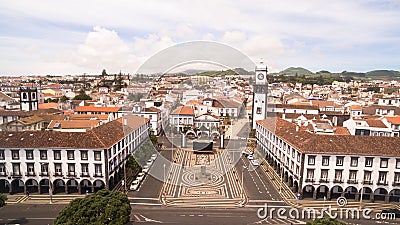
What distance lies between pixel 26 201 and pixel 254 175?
2259 cm

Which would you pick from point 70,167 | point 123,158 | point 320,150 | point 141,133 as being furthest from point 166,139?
point 320,150

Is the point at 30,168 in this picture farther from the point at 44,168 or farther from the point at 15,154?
the point at 15,154

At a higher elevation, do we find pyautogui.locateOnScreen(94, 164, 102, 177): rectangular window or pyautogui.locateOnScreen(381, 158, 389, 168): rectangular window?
pyautogui.locateOnScreen(381, 158, 389, 168): rectangular window

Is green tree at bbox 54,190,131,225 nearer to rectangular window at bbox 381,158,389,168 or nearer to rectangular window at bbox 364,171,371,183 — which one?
rectangular window at bbox 364,171,371,183

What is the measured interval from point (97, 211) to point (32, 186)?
14573mm

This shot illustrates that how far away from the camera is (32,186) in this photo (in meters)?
28.5

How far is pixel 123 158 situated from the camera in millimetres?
31000

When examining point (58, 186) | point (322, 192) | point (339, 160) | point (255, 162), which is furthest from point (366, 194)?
point (58, 186)

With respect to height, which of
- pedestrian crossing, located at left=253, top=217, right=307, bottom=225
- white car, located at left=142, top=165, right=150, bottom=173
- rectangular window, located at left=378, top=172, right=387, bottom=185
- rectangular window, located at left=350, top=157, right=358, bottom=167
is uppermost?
rectangular window, located at left=350, top=157, right=358, bottom=167

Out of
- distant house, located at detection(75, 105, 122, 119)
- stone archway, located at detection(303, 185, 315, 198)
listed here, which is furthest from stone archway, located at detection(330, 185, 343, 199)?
distant house, located at detection(75, 105, 122, 119)

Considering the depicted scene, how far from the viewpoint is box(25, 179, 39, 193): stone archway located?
2785 centimetres

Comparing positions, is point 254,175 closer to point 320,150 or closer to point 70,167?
point 320,150

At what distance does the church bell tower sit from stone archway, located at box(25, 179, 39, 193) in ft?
98.7

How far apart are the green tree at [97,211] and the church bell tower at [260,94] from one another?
29539 millimetres
